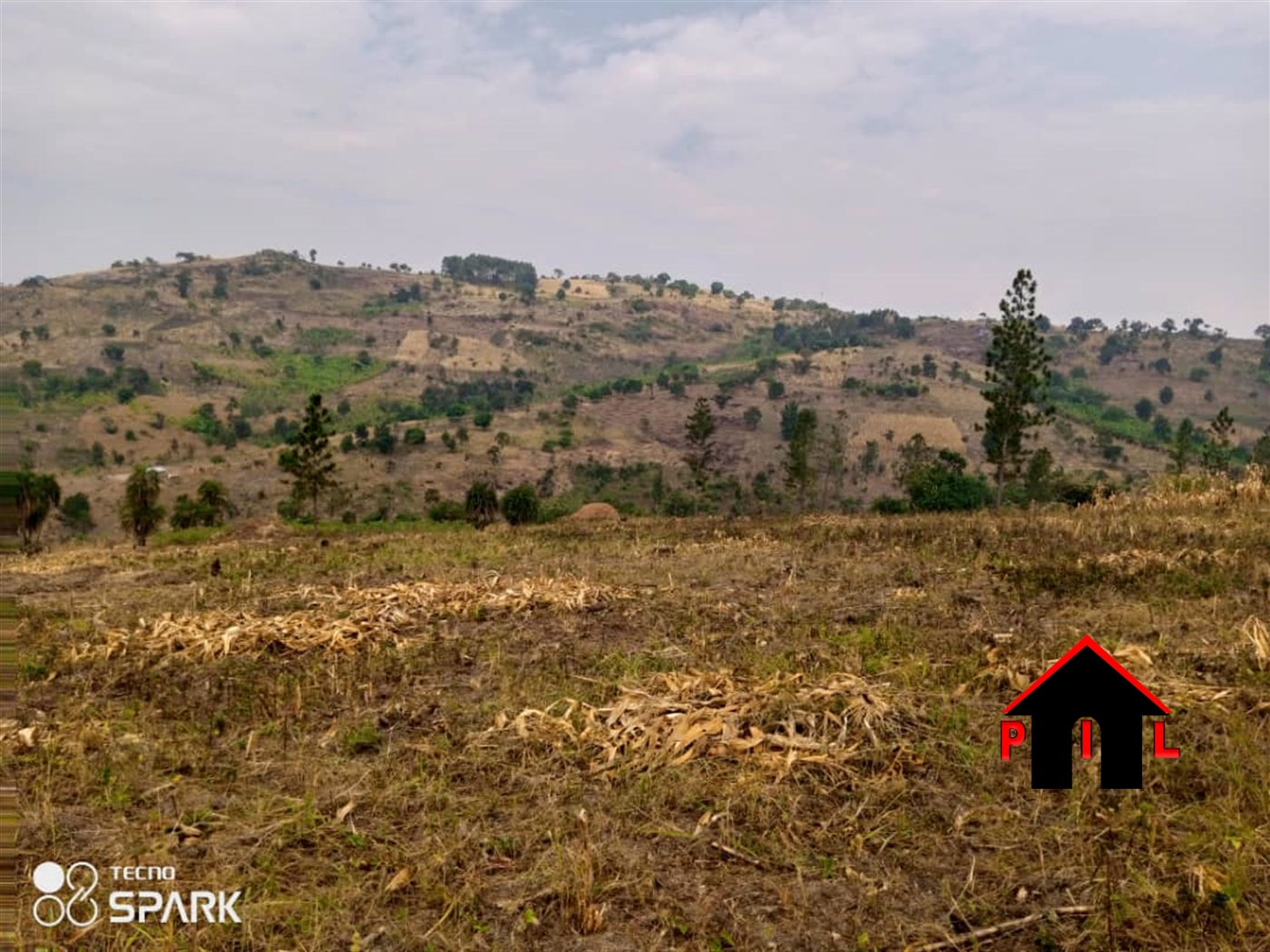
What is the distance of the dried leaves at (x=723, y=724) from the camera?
662cm

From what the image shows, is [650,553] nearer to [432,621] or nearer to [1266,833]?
[432,621]

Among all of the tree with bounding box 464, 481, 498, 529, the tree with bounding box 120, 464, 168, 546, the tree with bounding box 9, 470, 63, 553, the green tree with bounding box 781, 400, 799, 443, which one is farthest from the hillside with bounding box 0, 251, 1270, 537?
the tree with bounding box 120, 464, 168, 546

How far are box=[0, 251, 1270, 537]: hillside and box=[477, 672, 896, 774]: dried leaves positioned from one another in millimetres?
57428

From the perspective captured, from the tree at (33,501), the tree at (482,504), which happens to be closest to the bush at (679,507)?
the tree at (482,504)

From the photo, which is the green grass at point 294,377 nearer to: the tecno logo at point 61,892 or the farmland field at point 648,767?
the farmland field at point 648,767

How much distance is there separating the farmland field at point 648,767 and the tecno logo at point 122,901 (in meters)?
0.10

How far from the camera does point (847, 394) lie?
11106 cm

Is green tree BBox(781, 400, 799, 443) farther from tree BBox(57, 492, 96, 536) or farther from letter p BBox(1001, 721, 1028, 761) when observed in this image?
letter p BBox(1001, 721, 1028, 761)

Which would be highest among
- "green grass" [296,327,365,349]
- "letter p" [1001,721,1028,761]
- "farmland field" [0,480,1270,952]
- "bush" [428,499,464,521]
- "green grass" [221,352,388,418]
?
"green grass" [296,327,365,349]

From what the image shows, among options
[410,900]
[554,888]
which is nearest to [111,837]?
[410,900]

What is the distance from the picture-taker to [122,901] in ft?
16.1

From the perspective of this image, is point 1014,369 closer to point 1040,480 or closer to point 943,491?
point 943,491

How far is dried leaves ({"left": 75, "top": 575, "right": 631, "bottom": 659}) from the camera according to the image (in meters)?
10.1

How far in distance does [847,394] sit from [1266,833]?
109818 mm
